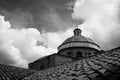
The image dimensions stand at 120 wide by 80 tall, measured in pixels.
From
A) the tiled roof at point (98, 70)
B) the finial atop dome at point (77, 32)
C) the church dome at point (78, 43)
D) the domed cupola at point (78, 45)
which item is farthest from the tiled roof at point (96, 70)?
the finial atop dome at point (77, 32)

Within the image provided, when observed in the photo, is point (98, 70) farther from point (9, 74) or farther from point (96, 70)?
point (9, 74)

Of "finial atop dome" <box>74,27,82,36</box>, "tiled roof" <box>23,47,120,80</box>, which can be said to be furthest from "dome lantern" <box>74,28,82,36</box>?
"tiled roof" <box>23,47,120,80</box>

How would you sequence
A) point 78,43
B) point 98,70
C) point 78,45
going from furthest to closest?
point 78,43 → point 78,45 → point 98,70

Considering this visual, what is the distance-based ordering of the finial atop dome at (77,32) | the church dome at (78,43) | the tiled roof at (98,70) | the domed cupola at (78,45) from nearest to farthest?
the tiled roof at (98,70), the domed cupola at (78,45), the church dome at (78,43), the finial atop dome at (77,32)

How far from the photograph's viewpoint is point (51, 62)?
77.6 ft

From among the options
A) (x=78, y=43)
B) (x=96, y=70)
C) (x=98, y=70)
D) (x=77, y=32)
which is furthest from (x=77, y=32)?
(x=98, y=70)

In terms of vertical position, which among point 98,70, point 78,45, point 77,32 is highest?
point 77,32

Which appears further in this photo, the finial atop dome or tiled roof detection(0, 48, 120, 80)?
the finial atop dome

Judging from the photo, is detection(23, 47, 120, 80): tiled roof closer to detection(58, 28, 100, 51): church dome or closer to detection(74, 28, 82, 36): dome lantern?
detection(58, 28, 100, 51): church dome

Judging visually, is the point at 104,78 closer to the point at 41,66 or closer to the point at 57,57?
the point at 57,57

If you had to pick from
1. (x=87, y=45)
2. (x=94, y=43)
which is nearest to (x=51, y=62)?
(x=87, y=45)

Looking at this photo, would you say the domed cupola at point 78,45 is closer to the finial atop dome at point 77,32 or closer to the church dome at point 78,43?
the church dome at point 78,43

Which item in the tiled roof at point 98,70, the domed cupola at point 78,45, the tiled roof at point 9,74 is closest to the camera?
the tiled roof at point 98,70

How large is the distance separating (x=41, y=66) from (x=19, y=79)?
640 inches
